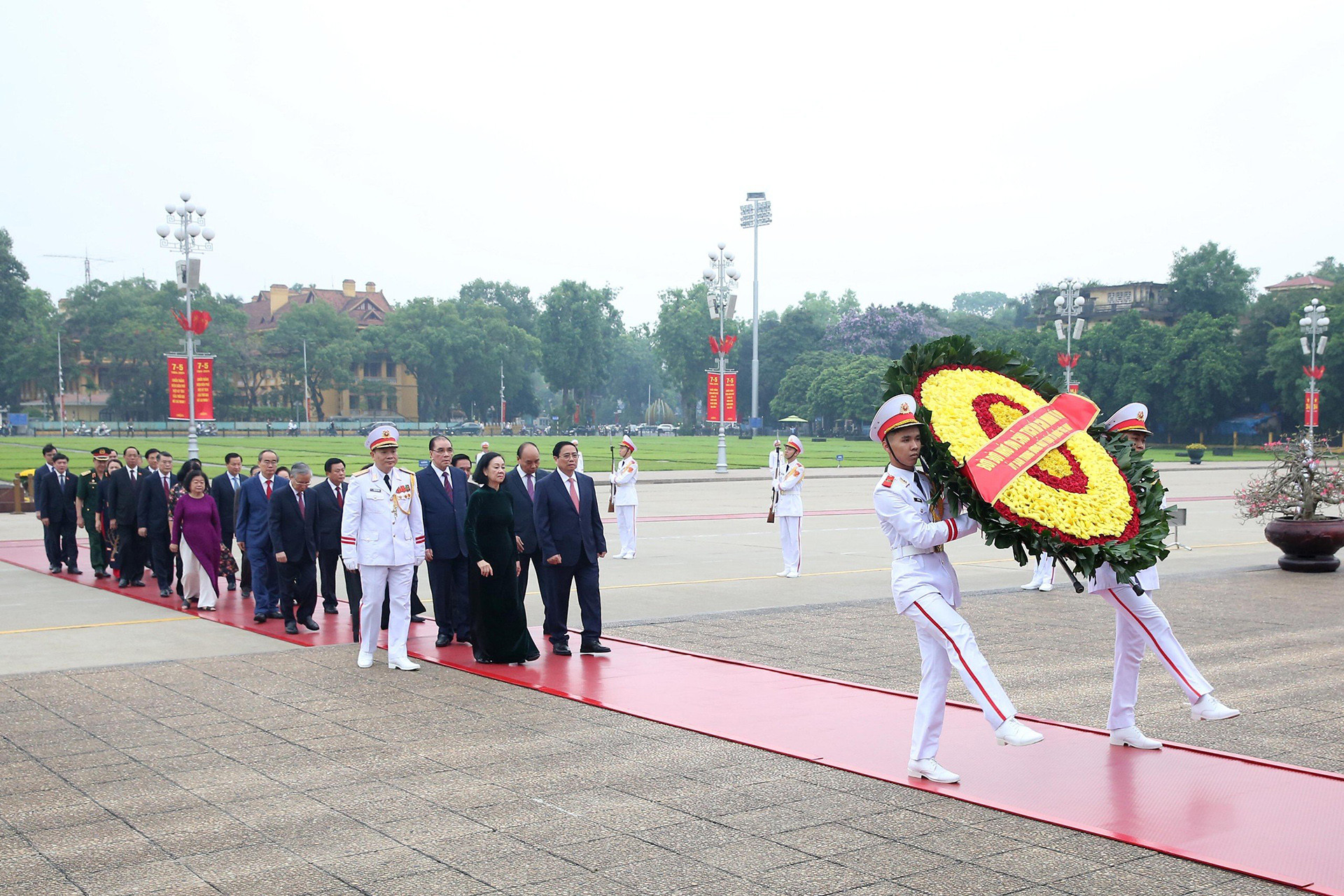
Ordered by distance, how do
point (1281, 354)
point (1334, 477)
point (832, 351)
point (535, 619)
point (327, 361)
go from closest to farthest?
point (535, 619), point (1334, 477), point (1281, 354), point (327, 361), point (832, 351)

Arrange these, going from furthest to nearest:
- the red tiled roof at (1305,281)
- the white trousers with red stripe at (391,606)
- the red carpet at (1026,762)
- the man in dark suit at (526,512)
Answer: the red tiled roof at (1305,281) < the man in dark suit at (526,512) < the white trousers with red stripe at (391,606) < the red carpet at (1026,762)

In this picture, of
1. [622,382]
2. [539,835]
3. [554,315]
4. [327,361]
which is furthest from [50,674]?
[622,382]

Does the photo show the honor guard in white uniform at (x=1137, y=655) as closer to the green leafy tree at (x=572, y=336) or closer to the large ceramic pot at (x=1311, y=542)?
the large ceramic pot at (x=1311, y=542)

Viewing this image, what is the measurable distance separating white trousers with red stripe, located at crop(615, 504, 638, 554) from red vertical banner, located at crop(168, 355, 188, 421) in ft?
55.0

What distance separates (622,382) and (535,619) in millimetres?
137561

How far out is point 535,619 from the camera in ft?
37.5

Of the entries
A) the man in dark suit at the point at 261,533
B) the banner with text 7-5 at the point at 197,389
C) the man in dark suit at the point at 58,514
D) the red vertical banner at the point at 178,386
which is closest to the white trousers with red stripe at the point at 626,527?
the man in dark suit at the point at 261,533

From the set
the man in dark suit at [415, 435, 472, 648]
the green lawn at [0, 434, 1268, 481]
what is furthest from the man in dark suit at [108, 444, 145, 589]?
the green lawn at [0, 434, 1268, 481]

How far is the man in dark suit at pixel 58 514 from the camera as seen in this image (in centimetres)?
1522

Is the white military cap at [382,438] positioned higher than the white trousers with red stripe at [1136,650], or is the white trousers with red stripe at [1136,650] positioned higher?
the white military cap at [382,438]

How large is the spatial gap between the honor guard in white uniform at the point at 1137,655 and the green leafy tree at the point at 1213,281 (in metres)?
84.7

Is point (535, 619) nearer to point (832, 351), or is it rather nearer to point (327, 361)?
point (327, 361)

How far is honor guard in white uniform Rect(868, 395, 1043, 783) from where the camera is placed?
546 cm

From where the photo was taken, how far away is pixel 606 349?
378 ft
